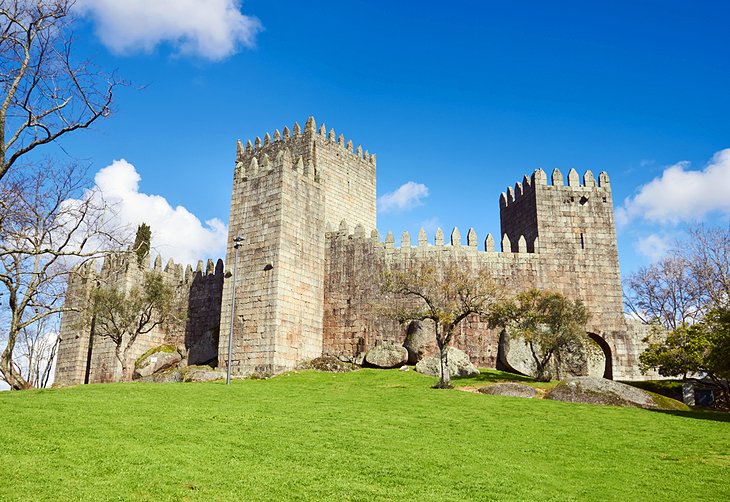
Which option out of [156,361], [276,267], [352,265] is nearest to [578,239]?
[352,265]

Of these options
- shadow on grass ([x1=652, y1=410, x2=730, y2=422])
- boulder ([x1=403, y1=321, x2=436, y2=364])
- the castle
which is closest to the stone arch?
the castle

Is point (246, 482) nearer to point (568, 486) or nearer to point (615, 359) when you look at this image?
point (568, 486)

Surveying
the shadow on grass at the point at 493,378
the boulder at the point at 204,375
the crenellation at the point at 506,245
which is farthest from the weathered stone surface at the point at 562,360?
the boulder at the point at 204,375

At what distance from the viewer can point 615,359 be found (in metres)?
32.6

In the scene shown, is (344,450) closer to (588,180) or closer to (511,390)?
(511,390)

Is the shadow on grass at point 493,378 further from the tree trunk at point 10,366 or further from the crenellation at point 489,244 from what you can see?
the tree trunk at point 10,366

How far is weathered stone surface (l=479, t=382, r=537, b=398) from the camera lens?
76.9 ft

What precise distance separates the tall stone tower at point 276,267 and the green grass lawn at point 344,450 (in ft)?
32.9

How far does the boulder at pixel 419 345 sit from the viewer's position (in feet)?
104

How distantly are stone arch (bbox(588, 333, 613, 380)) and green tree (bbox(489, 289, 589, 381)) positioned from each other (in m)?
4.25

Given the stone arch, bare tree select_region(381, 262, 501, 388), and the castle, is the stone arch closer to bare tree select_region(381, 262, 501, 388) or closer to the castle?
the castle

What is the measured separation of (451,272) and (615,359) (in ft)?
33.1

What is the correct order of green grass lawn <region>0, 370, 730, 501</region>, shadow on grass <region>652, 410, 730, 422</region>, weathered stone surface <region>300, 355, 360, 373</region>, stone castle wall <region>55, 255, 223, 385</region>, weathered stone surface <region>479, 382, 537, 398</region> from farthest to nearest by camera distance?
stone castle wall <region>55, 255, 223, 385</region> → weathered stone surface <region>300, 355, 360, 373</region> → weathered stone surface <region>479, 382, 537, 398</region> → shadow on grass <region>652, 410, 730, 422</region> → green grass lawn <region>0, 370, 730, 501</region>

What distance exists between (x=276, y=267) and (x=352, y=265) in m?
5.16
